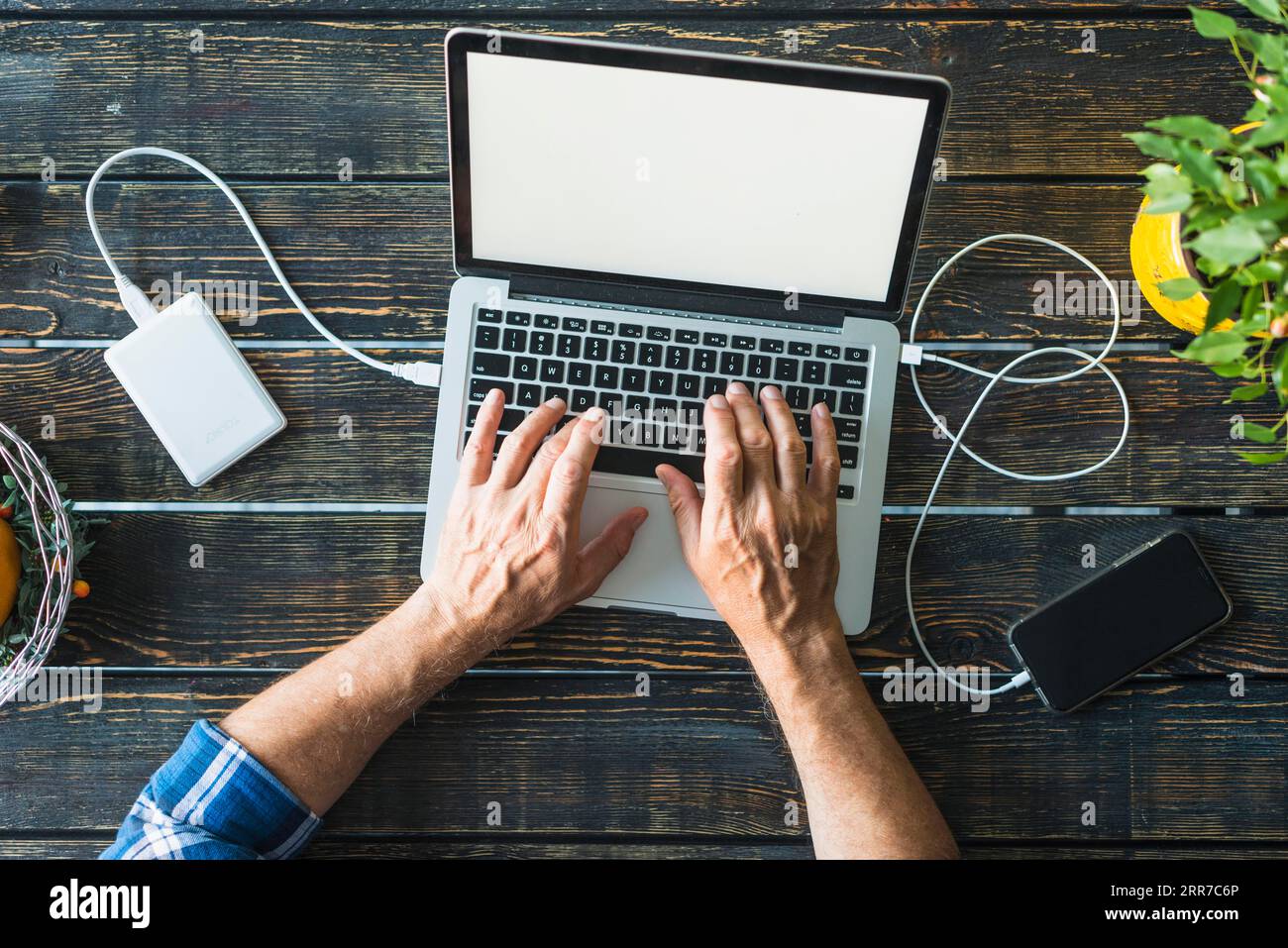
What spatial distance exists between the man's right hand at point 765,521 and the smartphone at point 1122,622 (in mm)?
236

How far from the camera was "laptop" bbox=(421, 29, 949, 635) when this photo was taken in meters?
0.74

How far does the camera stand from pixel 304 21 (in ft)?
3.03

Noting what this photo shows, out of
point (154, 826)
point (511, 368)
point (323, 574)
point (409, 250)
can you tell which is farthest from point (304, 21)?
point (154, 826)

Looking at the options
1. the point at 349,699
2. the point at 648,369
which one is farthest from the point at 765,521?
the point at 349,699

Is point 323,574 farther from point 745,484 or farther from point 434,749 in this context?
point 745,484

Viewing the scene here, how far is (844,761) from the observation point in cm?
84

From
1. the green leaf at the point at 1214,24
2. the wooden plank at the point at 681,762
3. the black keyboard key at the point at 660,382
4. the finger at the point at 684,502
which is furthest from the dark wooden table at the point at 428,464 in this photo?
the green leaf at the point at 1214,24

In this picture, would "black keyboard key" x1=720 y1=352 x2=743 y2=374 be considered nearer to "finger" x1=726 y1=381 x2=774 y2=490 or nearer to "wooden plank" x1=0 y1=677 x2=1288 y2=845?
"finger" x1=726 y1=381 x2=774 y2=490

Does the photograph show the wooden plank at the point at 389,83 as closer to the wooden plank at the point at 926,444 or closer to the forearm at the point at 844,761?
the wooden plank at the point at 926,444

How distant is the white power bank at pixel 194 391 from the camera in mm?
893

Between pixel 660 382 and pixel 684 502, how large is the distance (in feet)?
0.39
